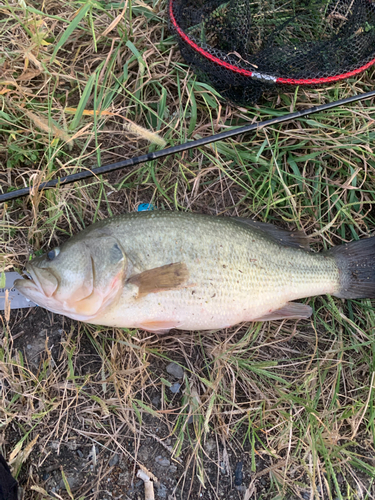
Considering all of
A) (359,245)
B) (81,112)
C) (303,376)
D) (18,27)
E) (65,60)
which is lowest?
(303,376)

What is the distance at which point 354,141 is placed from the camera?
105 inches

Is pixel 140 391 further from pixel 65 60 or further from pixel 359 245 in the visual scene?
pixel 65 60

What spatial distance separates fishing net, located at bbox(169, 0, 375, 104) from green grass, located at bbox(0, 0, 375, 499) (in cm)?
20

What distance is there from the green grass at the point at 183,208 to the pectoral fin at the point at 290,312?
23 cm

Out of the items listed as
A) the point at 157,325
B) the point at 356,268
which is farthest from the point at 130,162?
the point at 356,268

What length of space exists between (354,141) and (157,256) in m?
1.82

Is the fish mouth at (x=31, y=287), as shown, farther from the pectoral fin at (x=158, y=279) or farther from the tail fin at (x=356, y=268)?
the tail fin at (x=356, y=268)

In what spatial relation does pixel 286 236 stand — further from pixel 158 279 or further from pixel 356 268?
pixel 158 279

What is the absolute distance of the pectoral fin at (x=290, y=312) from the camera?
243 cm

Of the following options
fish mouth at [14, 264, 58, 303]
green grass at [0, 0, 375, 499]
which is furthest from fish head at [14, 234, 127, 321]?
green grass at [0, 0, 375, 499]

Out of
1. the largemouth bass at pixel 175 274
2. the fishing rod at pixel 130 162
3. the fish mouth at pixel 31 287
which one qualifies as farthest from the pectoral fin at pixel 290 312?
the fish mouth at pixel 31 287

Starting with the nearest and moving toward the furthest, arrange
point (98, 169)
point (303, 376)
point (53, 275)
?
1. point (53, 275)
2. point (98, 169)
3. point (303, 376)

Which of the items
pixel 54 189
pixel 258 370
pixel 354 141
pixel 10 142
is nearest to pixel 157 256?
pixel 54 189

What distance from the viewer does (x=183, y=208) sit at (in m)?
2.68
